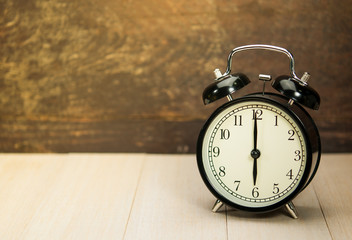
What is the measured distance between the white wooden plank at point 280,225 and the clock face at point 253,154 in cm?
4

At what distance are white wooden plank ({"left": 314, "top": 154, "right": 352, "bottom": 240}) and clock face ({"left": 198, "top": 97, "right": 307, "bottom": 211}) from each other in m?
0.15

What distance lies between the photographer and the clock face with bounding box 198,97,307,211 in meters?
1.49

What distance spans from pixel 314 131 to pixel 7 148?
1.14 meters

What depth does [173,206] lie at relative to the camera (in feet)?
5.31

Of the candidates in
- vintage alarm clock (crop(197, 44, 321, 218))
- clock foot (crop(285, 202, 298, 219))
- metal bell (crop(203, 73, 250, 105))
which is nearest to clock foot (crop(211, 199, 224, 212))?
vintage alarm clock (crop(197, 44, 321, 218))

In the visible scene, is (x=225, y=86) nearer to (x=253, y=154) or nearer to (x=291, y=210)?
(x=253, y=154)

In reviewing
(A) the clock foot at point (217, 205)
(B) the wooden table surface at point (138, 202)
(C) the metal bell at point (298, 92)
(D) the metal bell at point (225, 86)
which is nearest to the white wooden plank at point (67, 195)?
(B) the wooden table surface at point (138, 202)

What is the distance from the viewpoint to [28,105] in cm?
201

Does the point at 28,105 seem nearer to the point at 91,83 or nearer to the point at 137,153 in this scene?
the point at 91,83

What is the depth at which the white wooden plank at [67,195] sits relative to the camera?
1516 mm

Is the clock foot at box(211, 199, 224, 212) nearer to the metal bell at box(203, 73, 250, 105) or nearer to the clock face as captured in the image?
the clock face

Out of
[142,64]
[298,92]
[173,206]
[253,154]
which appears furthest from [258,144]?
[142,64]

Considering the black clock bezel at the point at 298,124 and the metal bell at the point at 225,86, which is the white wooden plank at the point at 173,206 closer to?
the black clock bezel at the point at 298,124

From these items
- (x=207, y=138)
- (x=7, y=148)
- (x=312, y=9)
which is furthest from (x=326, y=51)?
(x=7, y=148)
